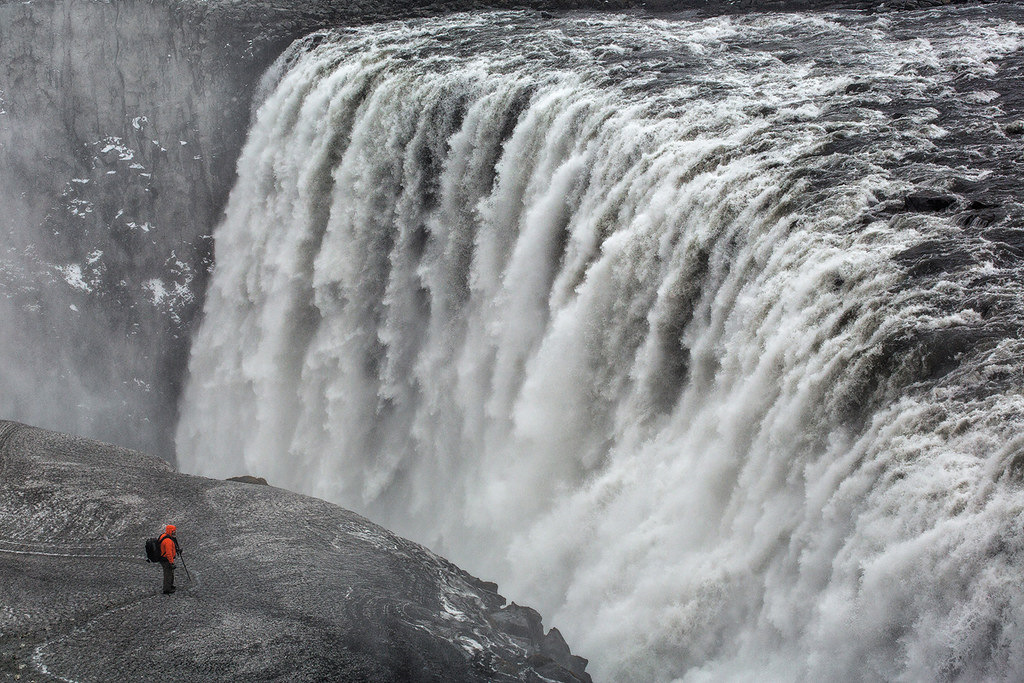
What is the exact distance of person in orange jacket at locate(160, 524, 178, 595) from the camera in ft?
37.5

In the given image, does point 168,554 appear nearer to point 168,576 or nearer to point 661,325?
point 168,576

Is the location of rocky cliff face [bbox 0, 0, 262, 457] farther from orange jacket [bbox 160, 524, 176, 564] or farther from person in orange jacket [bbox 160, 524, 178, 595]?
orange jacket [bbox 160, 524, 176, 564]

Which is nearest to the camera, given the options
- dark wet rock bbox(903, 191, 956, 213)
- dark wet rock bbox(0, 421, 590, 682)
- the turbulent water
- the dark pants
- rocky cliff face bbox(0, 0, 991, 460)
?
the turbulent water

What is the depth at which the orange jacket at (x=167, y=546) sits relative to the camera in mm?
11406

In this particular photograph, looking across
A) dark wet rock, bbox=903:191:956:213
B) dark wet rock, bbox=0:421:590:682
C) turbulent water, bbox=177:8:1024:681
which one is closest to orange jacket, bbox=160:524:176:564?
dark wet rock, bbox=0:421:590:682

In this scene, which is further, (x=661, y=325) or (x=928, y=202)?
(x=661, y=325)

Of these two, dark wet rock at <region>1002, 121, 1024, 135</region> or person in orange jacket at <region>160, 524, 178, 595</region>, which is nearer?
person in orange jacket at <region>160, 524, 178, 595</region>

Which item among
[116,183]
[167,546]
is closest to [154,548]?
[167,546]

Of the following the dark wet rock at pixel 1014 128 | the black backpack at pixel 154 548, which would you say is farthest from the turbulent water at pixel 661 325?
the black backpack at pixel 154 548

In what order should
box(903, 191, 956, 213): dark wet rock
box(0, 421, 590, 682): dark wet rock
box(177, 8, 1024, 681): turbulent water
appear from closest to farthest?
box(177, 8, 1024, 681): turbulent water < box(0, 421, 590, 682): dark wet rock < box(903, 191, 956, 213): dark wet rock

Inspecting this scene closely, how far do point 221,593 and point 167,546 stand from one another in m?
0.98

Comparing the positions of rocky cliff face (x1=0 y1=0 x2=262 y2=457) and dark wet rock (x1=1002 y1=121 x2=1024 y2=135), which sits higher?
dark wet rock (x1=1002 y1=121 x2=1024 y2=135)

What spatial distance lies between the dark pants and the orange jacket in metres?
0.11

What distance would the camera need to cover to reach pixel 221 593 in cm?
1197
